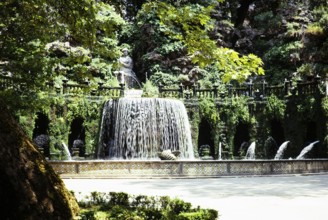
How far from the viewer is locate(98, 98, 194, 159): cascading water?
2520 cm

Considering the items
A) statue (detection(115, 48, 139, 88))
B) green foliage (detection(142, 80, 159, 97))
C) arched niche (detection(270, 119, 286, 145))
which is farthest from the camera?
statue (detection(115, 48, 139, 88))

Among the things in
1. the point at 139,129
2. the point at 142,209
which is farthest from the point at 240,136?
the point at 142,209

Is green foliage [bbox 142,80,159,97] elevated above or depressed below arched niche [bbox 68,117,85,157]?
above

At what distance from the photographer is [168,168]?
15828 mm

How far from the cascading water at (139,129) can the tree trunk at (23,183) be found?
68.6 feet

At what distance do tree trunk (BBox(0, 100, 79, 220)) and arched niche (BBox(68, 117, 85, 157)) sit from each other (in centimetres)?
2765

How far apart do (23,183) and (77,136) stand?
29891 mm

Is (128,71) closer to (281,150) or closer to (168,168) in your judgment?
(281,150)

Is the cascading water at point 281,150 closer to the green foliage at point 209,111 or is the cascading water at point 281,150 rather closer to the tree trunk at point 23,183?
the green foliage at point 209,111

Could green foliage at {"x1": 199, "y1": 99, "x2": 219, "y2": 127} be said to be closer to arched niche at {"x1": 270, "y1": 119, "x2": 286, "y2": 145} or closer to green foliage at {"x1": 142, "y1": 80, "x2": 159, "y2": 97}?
green foliage at {"x1": 142, "y1": 80, "x2": 159, "y2": 97}

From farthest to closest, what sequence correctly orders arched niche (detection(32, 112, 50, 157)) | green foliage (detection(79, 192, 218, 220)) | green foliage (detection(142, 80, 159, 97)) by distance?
green foliage (detection(142, 80, 159, 97))
arched niche (detection(32, 112, 50, 157))
green foliage (detection(79, 192, 218, 220))

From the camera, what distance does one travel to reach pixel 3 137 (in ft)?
12.0

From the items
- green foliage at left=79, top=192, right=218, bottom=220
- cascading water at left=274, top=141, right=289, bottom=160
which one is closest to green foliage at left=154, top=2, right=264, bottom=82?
green foliage at left=79, top=192, right=218, bottom=220

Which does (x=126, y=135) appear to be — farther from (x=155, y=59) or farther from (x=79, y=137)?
(x=155, y=59)
